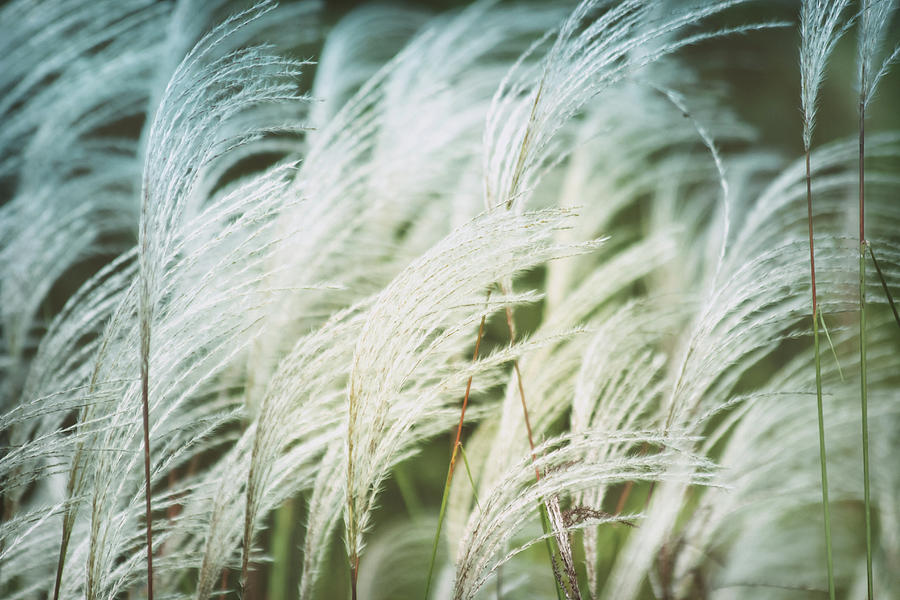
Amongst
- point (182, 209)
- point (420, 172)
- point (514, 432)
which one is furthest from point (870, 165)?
point (182, 209)

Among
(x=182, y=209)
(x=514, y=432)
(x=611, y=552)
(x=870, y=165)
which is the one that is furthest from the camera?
(x=870, y=165)

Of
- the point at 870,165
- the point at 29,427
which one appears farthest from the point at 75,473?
the point at 870,165

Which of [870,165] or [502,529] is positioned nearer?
[502,529]

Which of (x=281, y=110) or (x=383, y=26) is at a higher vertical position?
(x=383, y=26)

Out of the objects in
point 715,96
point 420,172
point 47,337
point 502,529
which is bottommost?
point 502,529

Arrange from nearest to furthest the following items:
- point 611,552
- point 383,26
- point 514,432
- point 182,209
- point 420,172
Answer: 1. point 182,209
2. point 514,432
3. point 420,172
4. point 611,552
5. point 383,26

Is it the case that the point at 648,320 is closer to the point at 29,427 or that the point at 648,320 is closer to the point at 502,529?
the point at 502,529
